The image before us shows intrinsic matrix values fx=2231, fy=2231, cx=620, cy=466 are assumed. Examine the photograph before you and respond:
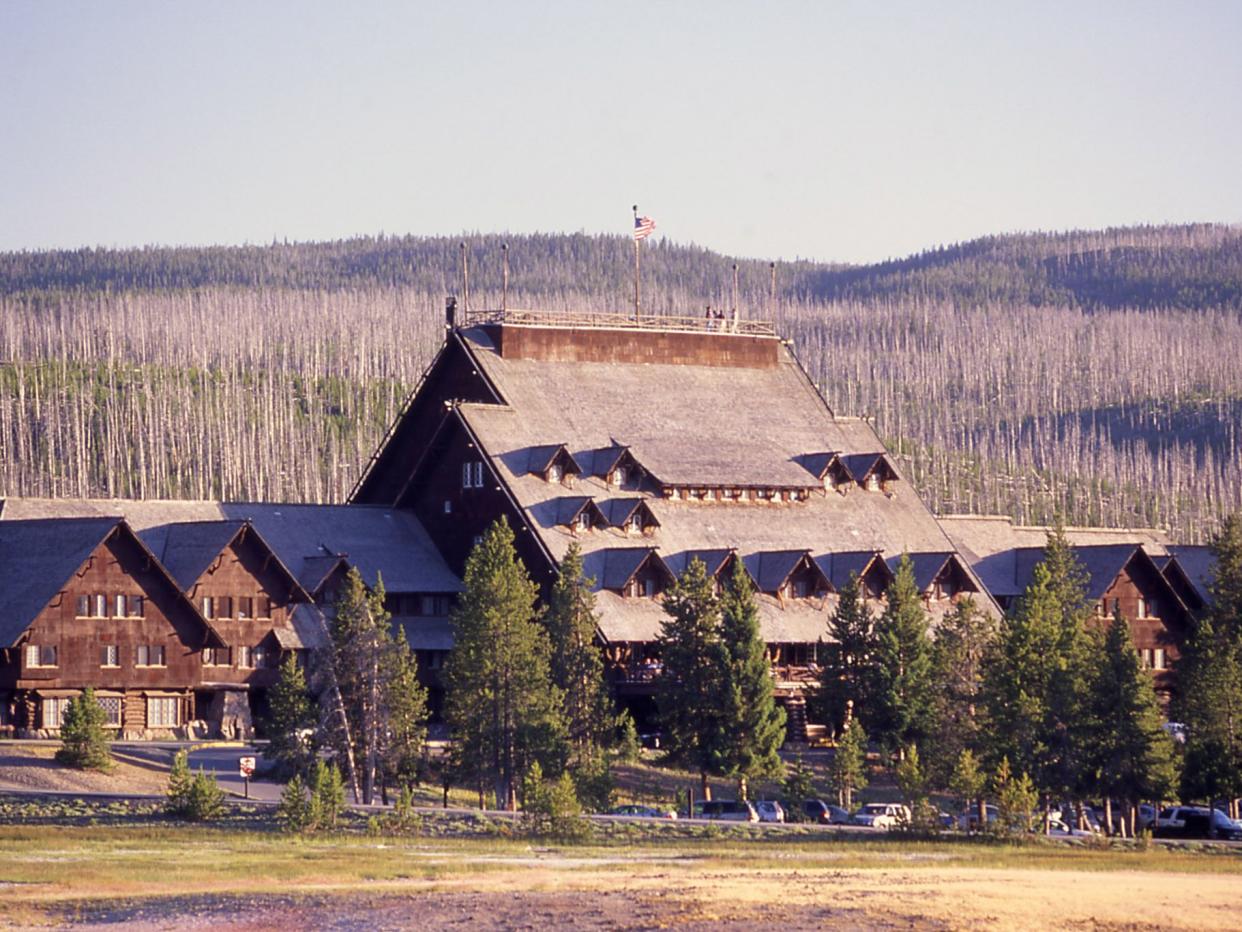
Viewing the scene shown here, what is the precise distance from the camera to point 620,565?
9256cm

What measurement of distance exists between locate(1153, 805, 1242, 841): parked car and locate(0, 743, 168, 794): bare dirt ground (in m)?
34.1

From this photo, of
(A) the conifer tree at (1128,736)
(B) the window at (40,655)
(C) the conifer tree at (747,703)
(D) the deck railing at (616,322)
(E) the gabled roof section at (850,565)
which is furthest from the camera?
(D) the deck railing at (616,322)

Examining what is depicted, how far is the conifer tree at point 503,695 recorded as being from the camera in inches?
2896

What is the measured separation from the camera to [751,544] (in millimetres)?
98000

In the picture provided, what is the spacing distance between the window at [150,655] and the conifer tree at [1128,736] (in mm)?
36430

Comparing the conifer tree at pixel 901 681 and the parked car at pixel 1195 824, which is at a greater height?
the conifer tree at pixel 901 681

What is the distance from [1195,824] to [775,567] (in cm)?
2484

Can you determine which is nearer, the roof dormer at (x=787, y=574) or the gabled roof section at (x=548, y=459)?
the roof dormer at (x=787, y=574)

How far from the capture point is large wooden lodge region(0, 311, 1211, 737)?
86625 millimetres

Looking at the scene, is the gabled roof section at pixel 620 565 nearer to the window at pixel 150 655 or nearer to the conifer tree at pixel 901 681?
the conifer tree at pixel 901 681

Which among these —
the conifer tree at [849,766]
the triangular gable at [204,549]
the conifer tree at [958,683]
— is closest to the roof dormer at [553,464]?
the triangular gable at [204,549]

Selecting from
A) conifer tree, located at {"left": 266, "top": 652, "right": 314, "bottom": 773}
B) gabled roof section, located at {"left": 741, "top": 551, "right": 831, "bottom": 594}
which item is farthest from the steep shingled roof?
conifer tree, located at {"left": 266, "top": 652, "right": 314, "bottom": 773}

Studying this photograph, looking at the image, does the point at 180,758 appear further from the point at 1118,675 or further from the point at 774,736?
the point at 1118,675

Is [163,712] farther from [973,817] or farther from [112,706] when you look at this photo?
[973,817]
